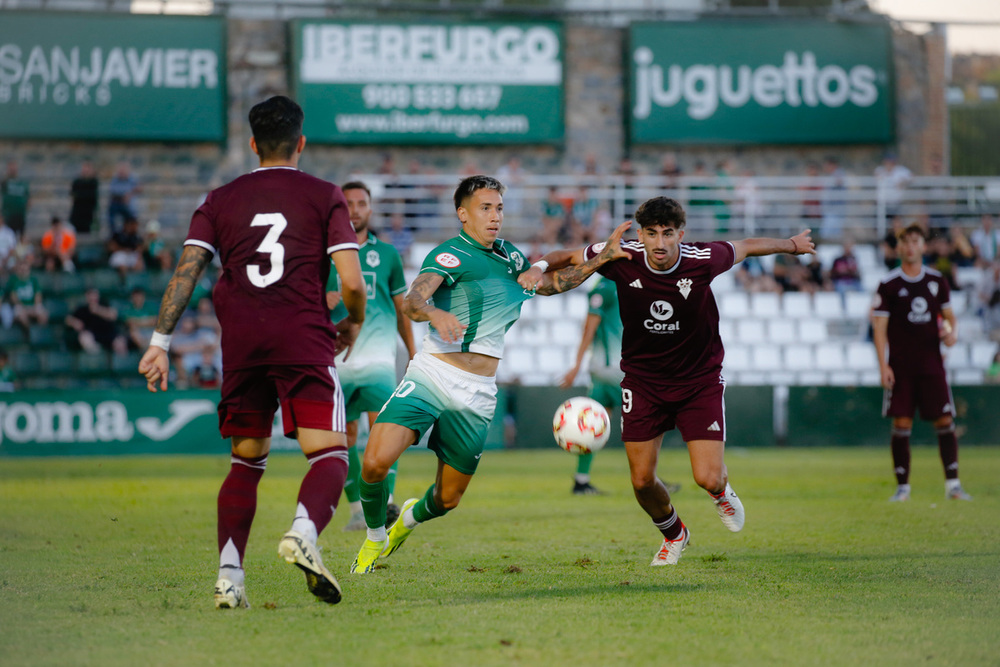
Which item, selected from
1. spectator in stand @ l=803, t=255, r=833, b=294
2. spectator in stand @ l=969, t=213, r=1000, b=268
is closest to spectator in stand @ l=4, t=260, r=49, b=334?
spectator in stand @ l=803, t=255, r=833, b=294

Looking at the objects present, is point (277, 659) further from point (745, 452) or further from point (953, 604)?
point (745, 452)

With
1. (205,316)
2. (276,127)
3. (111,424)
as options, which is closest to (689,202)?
(205,316)

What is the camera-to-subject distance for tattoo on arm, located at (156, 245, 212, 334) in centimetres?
546

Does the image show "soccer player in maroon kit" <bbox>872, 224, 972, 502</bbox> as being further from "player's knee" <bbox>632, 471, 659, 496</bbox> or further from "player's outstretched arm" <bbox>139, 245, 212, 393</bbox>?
"player's outstretched arm" <bbox>139, 245, 212, 393</bbox>

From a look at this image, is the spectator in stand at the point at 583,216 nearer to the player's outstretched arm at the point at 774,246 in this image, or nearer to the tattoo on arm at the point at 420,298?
the player's outstretched arm at the point at 774,246

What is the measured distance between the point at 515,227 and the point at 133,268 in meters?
8.05

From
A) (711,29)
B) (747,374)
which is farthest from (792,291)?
(711,29)

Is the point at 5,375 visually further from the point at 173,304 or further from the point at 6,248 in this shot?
the point at 173,304

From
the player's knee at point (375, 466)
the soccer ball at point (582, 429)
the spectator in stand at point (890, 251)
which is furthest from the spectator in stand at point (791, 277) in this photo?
the player's knee at point (375, 466)

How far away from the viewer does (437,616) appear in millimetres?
5449

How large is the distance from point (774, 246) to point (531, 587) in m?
2.65

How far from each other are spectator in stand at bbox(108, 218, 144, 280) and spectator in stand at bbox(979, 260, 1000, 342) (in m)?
16.7

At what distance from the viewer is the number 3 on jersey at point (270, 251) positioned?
18.0ft

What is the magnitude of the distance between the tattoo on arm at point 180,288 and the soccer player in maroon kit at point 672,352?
2.42 meters
